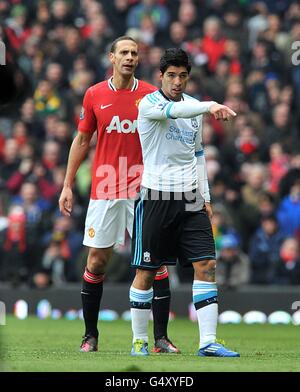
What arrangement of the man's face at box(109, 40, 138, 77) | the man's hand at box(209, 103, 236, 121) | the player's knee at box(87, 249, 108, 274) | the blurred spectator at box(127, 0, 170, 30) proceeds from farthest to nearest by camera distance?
the blurred spectator at box(127, 0, 170, 30) → the player's knee at box(87, 249, 108, 274) → the man's face at box(109, 40, 138, 77) → the man's hand at box(209, 103, 236, 121)

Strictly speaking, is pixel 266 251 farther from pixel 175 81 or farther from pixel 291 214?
pixel 175 81

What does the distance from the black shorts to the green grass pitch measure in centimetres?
82

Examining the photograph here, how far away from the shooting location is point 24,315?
63.2 feet

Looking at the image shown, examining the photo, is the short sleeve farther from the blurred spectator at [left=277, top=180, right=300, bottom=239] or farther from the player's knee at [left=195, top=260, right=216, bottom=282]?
the blurred spectator at [left=277, top=180, right=300, bottom=239]

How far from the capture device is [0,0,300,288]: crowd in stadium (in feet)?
62.0

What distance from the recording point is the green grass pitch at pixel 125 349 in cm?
938

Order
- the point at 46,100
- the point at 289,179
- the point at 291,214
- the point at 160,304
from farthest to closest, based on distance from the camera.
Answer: the point at 46,100
the point at 289,179
the point at 291,214
the point at 160,304

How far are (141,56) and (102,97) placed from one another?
1064cm

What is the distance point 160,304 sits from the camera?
11648 mm

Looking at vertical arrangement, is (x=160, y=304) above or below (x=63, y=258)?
below

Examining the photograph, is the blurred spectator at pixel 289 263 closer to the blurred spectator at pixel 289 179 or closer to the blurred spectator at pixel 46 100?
the blurred spectator at pixel 289 179

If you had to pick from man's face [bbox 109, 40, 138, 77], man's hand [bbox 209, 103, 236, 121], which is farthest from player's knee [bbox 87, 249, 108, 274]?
man's hand [bbox 209, 103, 236, 121]

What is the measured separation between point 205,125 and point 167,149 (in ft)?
33.4

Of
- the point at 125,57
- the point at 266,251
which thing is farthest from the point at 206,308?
the point at 266,251
